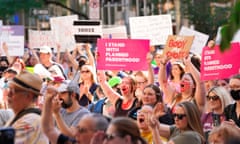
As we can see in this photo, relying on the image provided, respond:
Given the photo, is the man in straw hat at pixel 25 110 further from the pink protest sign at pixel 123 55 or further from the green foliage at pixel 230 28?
the pink protest sign at pixel 123 55

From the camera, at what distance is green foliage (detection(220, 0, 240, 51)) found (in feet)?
15.0

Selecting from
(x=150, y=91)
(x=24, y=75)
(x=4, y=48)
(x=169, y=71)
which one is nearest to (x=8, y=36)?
(x=4, y=48)

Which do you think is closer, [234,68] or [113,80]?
[234,68]

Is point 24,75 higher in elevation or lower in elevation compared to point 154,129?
higher

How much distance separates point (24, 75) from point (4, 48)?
403 inches

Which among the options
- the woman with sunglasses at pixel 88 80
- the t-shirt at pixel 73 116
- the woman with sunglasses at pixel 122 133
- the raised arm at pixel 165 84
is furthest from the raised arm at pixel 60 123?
the woman with sunglasses at pixel 88 80

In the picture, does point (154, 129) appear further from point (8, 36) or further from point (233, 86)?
point (8, 36)

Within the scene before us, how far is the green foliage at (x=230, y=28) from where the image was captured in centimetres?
459

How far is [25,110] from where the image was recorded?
7.26 metres

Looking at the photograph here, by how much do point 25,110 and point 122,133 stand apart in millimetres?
1253

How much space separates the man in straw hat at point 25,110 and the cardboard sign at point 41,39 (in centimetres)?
1222

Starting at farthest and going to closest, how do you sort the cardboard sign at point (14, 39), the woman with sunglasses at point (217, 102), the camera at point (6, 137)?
the cardboard sign at point (14, 39) → the woman with sunglasses at point (217, 102) → the camera at point (6, 137)

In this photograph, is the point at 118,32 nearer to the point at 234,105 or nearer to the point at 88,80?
the point at 88,80

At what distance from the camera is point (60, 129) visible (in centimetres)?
752
